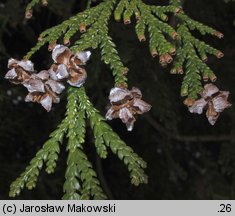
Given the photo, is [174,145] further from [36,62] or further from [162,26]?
[162,26]

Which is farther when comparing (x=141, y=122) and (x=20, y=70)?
(x=141, y=122)

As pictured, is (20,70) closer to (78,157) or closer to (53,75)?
(53,75)

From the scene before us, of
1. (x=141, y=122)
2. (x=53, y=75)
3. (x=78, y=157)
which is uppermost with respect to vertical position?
(x=53, y=75)

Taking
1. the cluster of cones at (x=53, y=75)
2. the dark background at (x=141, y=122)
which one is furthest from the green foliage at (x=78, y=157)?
the dark background at (x=141, y=122)

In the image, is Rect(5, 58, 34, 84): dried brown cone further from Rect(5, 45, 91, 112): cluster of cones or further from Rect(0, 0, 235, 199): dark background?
Rect(0, 0, 235, 199): dark background

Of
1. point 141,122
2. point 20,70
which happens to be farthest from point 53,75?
point 141,122

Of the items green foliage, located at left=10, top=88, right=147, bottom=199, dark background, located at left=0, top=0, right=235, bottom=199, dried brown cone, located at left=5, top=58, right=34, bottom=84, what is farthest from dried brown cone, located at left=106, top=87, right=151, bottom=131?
dark background, located at left=0, top=0, right=235, bottom=199
